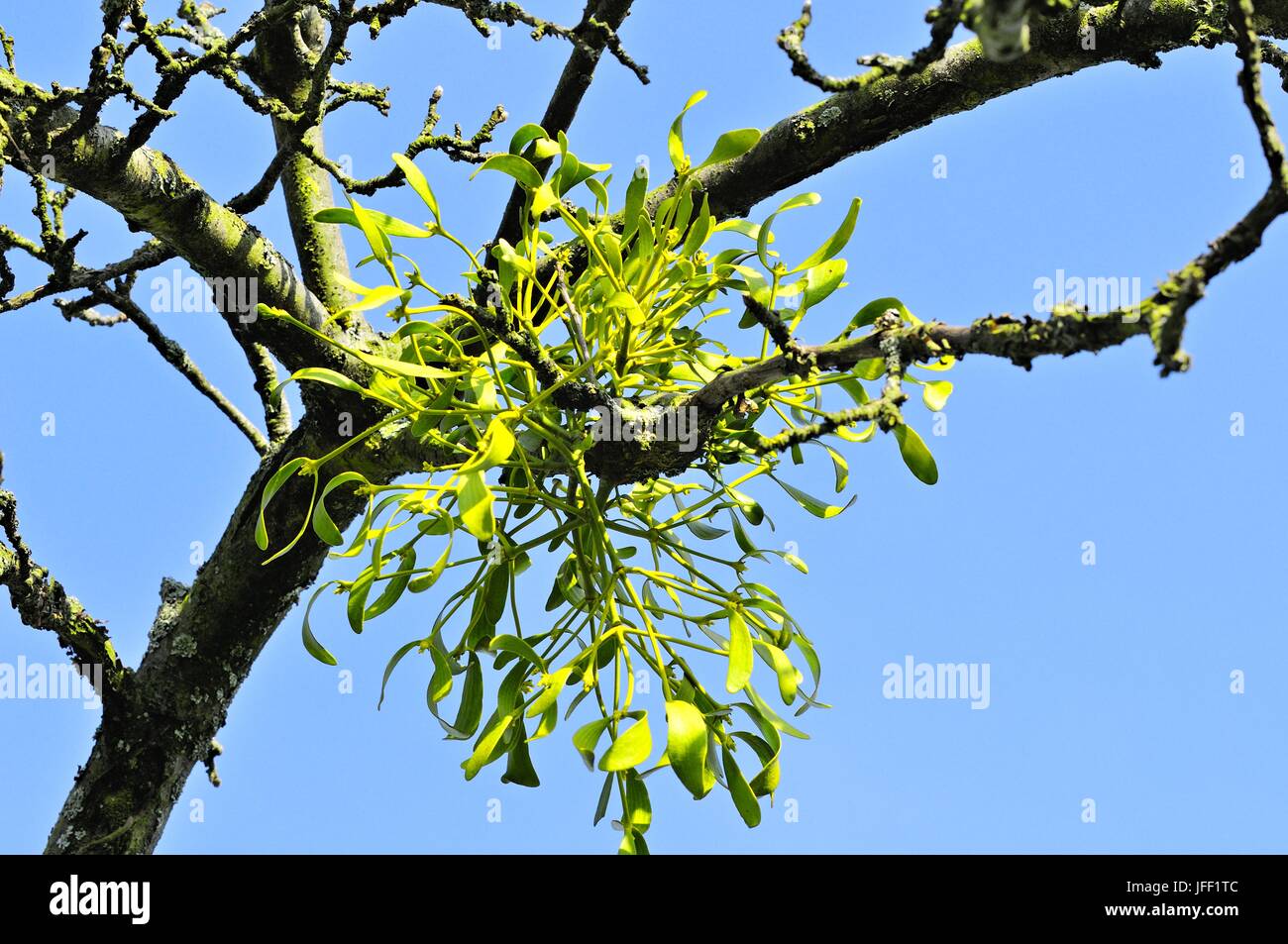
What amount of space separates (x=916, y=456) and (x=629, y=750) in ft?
1.34

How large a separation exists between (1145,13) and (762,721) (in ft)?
3.39

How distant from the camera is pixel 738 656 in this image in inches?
50.3

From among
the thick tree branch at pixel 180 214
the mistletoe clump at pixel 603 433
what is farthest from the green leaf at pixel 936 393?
the thick tree branch at pixel 180 214

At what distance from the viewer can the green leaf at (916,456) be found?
4.18ft

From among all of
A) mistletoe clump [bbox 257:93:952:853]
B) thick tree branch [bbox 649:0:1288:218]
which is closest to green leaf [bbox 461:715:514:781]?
mistletoe clump [bbox 257:93:952:853]

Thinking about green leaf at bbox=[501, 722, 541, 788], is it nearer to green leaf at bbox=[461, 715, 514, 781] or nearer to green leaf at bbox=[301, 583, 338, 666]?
green leaf at bbox=[461, 715, 514, 781]

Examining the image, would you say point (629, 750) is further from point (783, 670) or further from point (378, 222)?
point (378, 222)

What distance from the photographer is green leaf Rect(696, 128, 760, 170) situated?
131cm

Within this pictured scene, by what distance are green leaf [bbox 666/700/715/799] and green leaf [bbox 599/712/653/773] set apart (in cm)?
3

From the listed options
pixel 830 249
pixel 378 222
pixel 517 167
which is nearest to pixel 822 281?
pixel 830 249
